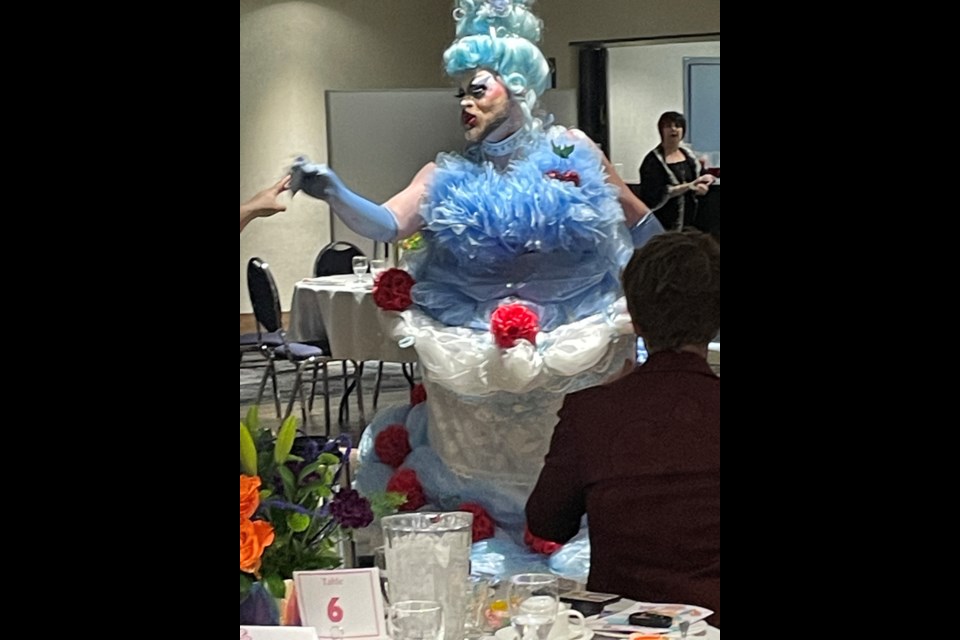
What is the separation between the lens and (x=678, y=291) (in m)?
1.57

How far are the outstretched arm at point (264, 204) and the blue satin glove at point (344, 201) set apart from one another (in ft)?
0.05

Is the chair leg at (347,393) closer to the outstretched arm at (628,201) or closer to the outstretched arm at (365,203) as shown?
the outstretched arm at (365,203)

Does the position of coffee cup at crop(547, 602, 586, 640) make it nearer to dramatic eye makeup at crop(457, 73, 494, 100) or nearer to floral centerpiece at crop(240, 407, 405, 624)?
floral centerpiece at crop(240, 407, 405, 624)

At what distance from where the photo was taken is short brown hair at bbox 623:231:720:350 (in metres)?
1.54

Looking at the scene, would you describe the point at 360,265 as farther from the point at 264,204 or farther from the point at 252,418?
the point at 252,418

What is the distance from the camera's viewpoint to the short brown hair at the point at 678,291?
60.7 inches

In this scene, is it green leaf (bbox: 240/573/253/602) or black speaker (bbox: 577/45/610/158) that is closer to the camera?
green leaf (bbox: 240/573/253/602)

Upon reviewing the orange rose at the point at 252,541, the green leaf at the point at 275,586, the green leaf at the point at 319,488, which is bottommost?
the green leaf at the point at 275,586

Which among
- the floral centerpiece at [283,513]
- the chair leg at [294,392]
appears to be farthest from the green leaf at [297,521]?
the chair leg at [294,392]

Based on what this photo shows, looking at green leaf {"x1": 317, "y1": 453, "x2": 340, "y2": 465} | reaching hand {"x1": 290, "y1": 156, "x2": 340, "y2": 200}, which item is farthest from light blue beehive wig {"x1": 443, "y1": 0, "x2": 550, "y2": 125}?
green leaf {"x1": 317, "y1": 453, "x2": 340, "y2": 465}

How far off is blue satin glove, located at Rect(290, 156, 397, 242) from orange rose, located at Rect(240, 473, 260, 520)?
476 mm

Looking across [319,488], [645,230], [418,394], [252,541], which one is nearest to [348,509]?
[319,488]
